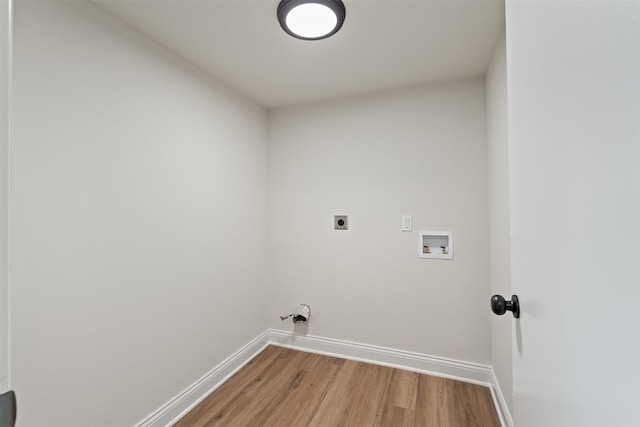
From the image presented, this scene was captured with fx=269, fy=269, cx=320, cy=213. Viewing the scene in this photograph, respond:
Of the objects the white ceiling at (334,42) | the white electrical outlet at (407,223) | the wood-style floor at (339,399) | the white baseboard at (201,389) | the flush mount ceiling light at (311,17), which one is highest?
the white ceiling at (334,42)

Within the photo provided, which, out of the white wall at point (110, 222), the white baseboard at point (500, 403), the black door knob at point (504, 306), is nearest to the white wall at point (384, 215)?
the white baseboard at point (500, 403)

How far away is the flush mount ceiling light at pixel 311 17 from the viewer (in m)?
1.30

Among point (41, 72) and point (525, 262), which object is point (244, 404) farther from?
point (41, 72)

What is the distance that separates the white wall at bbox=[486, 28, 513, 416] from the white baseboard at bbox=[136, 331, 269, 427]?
1.89 metres

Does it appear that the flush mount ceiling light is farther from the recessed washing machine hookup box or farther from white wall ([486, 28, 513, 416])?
the recessed washing machine hookup box

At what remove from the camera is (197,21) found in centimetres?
147

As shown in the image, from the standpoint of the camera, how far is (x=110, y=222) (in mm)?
1365

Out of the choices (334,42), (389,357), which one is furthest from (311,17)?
(389,357)

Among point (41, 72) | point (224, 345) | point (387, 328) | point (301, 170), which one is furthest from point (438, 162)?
point (41, 72)

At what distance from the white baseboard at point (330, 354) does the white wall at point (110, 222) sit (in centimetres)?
7

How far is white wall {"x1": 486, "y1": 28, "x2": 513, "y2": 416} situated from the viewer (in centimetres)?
152

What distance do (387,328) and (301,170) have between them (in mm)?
1604

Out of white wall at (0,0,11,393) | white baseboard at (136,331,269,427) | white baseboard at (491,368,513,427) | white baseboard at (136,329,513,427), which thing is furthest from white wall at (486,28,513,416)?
white baseboard at (136,331,269,427)

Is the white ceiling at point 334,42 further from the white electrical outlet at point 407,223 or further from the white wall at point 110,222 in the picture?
the white electrical outlet at point 407,223
